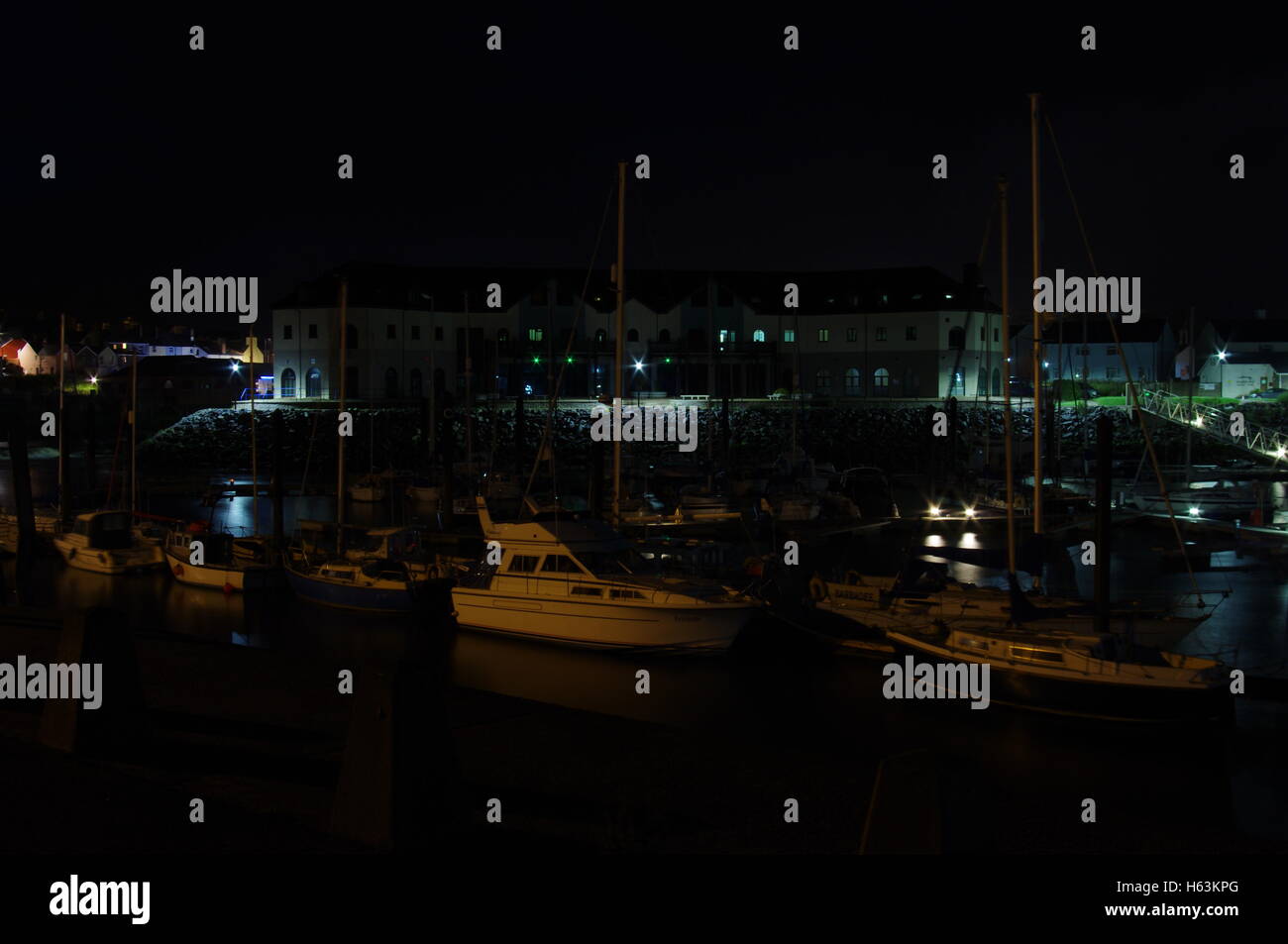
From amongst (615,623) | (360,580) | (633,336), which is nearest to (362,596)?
(360,580)

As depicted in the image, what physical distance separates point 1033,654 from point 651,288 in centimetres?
6502

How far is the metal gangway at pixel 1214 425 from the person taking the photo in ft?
213

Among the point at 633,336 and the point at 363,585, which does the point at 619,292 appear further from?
the point at 633,336

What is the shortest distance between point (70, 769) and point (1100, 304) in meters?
24.4

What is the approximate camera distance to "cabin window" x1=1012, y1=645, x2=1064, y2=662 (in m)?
19.9

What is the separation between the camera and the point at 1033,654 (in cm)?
2009

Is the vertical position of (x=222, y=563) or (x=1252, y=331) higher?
(x=1252, y=331)

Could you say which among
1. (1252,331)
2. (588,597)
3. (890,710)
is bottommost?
(890,710)

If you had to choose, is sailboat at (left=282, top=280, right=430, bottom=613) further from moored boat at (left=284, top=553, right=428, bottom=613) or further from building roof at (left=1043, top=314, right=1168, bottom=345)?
building roof at (left=1043, top=314, right=1168, bottom=345)

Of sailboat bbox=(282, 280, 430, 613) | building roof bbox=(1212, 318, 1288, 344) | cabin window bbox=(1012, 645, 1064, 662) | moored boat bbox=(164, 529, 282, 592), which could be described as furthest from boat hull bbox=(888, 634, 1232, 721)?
building roof bbox=(1212, 318, 1288, 344)

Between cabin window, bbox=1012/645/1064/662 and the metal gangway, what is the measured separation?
47688mm

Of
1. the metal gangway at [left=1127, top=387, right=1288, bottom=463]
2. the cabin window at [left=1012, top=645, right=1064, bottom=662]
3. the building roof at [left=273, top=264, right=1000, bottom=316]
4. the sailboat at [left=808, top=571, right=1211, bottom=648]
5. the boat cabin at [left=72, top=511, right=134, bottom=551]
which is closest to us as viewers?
the cabin window at [left=1012, top=645, right=1064, bottom=662]
